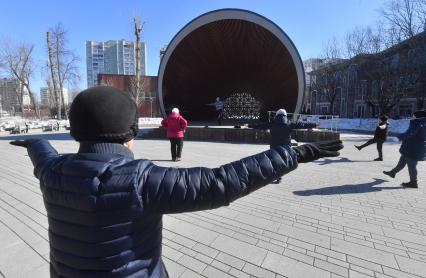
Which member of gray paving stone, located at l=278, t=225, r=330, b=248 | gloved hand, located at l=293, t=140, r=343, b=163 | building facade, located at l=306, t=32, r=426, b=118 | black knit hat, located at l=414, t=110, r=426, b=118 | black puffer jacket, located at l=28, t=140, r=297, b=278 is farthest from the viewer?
building facade, located at l=306, t=32, r=426, b=118

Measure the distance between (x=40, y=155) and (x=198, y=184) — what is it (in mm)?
1079

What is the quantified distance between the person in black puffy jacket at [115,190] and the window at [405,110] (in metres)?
45.1

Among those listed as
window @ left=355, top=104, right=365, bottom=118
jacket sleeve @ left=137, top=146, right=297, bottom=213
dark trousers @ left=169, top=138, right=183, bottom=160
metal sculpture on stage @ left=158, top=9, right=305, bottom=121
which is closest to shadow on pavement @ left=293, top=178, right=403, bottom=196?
dark trousers @ left=169, top=138, right=183, bottom=160

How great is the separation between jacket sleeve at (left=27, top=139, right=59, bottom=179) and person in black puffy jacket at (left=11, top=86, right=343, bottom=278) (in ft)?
0.45

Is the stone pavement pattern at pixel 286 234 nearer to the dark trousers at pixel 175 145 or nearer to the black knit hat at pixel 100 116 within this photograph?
the black knit hat at pixel 100 116

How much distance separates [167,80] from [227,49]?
4574 mm

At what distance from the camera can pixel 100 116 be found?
1.26 m

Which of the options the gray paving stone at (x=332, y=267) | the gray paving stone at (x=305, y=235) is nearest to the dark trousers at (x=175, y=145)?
the gray paving stone at (x=305, y=235)

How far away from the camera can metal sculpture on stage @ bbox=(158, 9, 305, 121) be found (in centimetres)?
1584

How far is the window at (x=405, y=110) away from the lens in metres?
37.7

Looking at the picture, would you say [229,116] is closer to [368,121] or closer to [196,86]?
[196,86]

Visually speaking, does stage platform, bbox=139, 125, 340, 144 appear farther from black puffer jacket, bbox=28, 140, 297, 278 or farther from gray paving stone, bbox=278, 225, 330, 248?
black puffer jacket, bbox=28, 140, 297, 278

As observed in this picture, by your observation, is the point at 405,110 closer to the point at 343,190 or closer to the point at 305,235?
the point at 343,190

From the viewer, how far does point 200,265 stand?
2953mm
